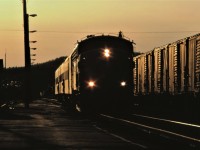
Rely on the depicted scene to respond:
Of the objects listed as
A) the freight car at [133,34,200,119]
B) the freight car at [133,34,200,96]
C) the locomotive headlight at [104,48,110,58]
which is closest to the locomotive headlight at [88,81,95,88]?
the locomotive headlight at [104,48,110,58]

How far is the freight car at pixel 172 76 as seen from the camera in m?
27.7

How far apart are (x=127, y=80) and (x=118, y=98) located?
3.57 feet

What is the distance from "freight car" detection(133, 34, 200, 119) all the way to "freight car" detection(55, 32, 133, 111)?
1.03m

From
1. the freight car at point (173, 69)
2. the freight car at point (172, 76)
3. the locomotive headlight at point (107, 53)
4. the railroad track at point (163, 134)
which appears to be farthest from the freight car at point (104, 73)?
the railroad track at point (163, 134)

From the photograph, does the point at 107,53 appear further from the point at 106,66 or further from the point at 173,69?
the point at 173,69

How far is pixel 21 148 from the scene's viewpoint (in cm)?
1321

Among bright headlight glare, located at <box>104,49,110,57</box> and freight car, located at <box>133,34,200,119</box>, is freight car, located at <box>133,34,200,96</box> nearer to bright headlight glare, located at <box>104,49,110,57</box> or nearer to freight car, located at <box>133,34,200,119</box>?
freight car, located at <box>133,34,200,119</box>

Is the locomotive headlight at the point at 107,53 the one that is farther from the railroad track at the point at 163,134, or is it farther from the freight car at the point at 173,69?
the railroad track at the point at 163,134

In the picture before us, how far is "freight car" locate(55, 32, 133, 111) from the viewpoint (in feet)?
88.5

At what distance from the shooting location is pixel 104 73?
27484 millimetres

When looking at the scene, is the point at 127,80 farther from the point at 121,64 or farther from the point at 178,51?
the point at 178,51

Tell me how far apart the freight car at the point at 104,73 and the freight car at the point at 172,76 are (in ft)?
3.38

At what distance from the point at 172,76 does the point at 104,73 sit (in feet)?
19.4

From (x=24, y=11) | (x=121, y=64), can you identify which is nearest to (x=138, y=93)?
(x=24, y=11)
